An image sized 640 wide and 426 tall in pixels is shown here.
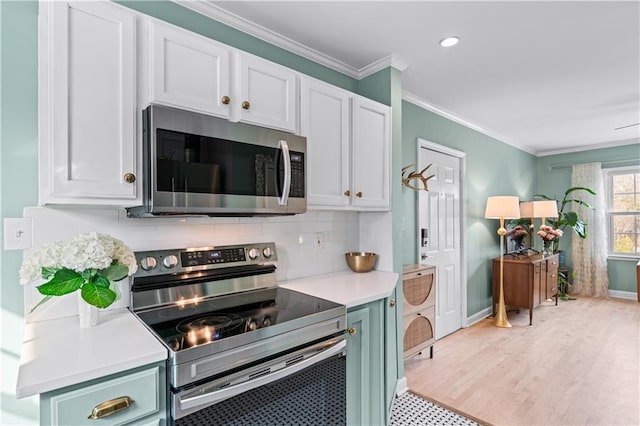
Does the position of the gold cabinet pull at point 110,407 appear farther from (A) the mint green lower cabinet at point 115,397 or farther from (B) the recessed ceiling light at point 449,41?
(B) the recessed ceiling light at point 449,41

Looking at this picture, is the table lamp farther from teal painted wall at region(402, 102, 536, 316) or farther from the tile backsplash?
the tile backsplash

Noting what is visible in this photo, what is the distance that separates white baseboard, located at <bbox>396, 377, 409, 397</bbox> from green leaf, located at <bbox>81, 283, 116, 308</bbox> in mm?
2068

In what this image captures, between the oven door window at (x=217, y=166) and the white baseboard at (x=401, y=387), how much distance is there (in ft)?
5.46

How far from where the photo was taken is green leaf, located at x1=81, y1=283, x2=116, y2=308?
44.8 inches

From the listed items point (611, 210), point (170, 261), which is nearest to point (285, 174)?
point (170, 261)

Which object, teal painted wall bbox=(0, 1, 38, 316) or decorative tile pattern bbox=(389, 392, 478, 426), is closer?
teal painted wall bbox=(0, 1, 38, 316)

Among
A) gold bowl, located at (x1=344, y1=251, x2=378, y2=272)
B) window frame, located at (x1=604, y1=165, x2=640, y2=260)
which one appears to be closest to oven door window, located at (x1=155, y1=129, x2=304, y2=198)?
gold bowl, located at (x1=344, y1=251, x2=378, y2=272)

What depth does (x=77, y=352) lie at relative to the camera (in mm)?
1031

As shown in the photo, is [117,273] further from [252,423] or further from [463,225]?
[463,225]

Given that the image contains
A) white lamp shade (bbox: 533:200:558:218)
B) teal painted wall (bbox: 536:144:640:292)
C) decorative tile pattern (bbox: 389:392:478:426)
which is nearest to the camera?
decorative tile pattern (bbox: 389:392:478:426)

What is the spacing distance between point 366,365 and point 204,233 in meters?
1.10

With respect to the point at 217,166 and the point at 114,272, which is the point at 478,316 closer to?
the point at 217,166

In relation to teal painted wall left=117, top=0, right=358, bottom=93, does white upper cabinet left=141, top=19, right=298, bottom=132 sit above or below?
below

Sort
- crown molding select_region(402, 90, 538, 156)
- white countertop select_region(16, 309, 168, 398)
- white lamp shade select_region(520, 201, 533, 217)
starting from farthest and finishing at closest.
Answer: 1. white lamp shade select_region(520, 201, 533, 217)
2. crown molding select_region(402, 90, 538, 156)
3. white countertop select_region(16, 309, 168, 398)
